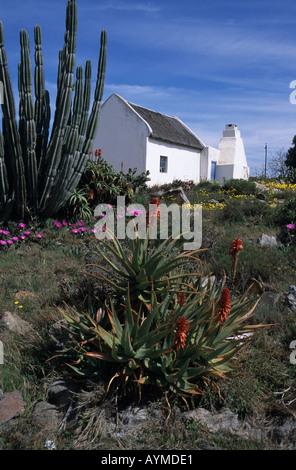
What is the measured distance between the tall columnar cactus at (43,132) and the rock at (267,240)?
411 centimetres

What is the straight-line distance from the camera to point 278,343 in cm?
438

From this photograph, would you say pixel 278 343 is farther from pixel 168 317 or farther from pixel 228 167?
pixel 228 167

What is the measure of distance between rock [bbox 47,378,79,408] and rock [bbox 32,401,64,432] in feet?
0.23

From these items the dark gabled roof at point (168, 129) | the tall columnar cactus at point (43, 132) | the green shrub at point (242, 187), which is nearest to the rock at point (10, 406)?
the tall columnar cactus at point (43, 132)

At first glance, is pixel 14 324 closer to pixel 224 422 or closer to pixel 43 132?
pixel 224 422

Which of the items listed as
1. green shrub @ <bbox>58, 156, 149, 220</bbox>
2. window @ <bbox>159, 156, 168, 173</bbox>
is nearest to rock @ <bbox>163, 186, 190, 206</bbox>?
green shrub @ <bbox>58, 156, 149, 220</bbox>

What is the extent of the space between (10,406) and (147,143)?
14.3 m

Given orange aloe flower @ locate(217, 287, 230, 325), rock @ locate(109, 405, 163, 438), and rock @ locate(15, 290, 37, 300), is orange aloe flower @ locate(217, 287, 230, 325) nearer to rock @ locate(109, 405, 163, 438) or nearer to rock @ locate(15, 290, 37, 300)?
rock @ locate(109, 405, 163, 438)

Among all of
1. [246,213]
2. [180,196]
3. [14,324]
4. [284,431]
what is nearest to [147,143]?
[180,196]

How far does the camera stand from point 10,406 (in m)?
3.45

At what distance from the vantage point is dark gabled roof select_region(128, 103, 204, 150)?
17.7 metres

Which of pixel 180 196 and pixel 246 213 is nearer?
pixel 246 213

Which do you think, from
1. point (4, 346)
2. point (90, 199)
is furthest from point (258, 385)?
point (90, 199)

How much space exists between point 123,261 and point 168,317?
2.69 ft
